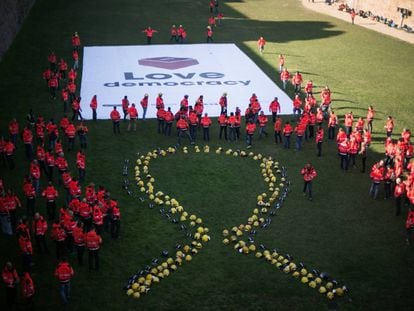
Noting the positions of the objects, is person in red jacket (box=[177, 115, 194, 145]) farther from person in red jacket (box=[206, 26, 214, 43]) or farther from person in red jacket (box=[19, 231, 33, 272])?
person in red jacket (box=[206, 26, 214, 43])

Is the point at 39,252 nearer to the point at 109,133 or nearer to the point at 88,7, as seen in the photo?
the point at 109,133

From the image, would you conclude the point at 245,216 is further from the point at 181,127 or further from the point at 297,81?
the point at 297,81

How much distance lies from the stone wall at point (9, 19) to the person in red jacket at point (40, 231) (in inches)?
986

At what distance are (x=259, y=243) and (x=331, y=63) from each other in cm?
2523

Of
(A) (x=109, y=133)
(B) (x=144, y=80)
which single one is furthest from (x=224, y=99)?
(B) (x=144, y=80)

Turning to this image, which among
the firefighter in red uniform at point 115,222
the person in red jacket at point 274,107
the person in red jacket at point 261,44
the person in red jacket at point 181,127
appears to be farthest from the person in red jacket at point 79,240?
the person in red jacket at point 261,44

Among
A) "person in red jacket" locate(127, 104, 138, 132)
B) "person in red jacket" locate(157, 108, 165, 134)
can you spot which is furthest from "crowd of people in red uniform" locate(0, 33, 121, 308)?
"person in red jacket" locate(157, 108, 165, 134)

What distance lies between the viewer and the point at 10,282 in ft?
48.3

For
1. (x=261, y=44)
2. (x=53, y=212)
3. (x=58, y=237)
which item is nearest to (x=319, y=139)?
(x=53, y=212)

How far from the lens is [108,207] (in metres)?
18.2

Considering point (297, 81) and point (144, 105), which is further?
point (297, 81)

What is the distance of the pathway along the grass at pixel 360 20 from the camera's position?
4975 centimetres

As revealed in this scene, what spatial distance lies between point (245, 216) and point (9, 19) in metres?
32.2

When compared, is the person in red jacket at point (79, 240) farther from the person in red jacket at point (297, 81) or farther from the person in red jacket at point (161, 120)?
the person in red jacket at point (297, 81)
